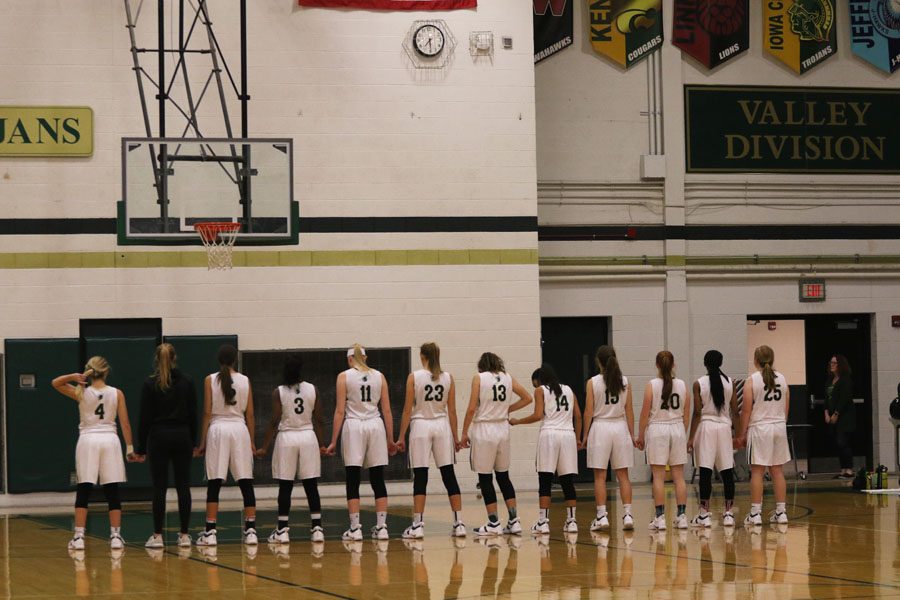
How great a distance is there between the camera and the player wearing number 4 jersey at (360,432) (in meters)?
12.7

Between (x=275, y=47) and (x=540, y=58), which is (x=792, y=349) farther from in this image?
(x=275, y=47)

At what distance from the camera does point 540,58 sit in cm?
2122

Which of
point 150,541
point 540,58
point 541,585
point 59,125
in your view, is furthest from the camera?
point 540,58

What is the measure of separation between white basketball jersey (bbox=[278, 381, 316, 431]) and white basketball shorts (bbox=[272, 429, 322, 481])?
0.22 feet

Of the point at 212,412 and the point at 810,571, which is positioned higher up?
the point at 212,412

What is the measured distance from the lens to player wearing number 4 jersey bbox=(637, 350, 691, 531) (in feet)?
43.4

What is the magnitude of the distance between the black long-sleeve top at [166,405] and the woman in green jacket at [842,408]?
1161cm

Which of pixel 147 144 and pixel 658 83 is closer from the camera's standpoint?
pixel 147 144

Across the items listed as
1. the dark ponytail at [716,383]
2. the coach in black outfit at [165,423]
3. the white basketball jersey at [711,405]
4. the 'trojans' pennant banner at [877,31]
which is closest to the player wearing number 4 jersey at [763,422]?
the white basketball jersey at [711,405]

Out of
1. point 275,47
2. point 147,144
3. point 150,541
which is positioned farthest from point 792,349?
point 150,541

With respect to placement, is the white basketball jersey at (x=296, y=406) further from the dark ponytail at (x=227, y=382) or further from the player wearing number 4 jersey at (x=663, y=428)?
the player wearing number 4 jersey at (x=663, y=428)

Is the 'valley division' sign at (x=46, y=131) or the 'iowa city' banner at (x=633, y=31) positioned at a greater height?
the 'iowa city' banner at (x=633, y=31)

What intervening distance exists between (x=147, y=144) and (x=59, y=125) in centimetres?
333

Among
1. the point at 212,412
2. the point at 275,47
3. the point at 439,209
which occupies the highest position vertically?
the point at 275,47
